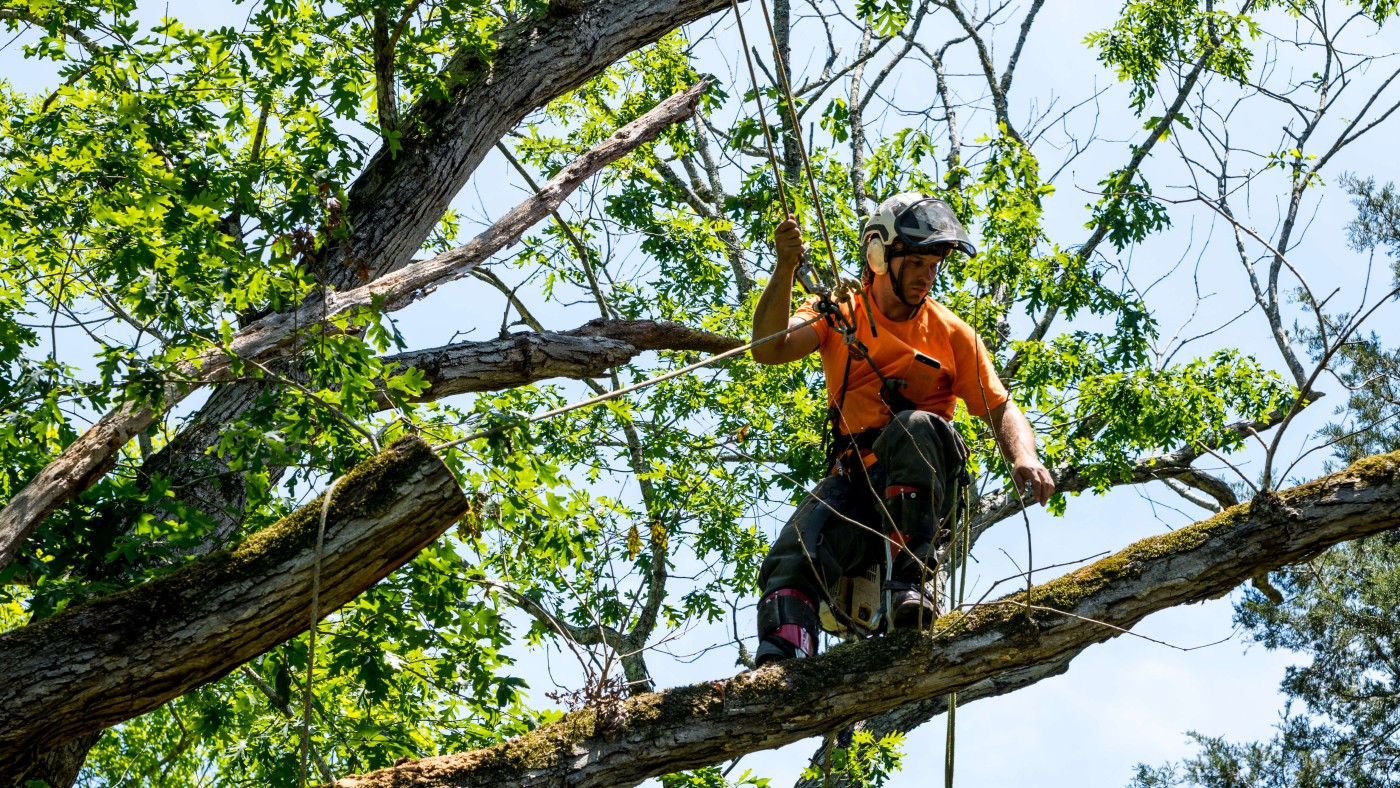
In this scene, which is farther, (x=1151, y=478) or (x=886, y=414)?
(x=1151, y=478)

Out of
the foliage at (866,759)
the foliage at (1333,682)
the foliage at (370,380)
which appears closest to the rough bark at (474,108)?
the foliage at (370,380)

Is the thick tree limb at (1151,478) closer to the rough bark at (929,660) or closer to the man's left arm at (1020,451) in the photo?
the man's left arm at (1020,451)

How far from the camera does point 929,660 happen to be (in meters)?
3.94

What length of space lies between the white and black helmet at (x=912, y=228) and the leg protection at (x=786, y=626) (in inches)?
47.8

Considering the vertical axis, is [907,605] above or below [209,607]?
below

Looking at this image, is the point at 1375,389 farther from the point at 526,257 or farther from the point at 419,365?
the point at 419,365

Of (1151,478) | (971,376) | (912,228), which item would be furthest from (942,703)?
(912,228)

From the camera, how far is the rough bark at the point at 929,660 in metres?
3.77

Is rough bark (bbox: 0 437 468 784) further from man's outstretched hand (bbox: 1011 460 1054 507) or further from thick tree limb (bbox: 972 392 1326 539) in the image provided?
thick tree limb (bbox: 972 392 1326 539)

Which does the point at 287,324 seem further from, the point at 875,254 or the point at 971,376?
the point at 971,376

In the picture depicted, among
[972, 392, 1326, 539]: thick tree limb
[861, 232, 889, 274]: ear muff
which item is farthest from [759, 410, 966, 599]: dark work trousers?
[972, 392, 1326, 539]: thick tree limb

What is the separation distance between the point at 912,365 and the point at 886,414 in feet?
0.63

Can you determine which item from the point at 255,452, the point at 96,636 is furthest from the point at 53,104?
the point at 96,636

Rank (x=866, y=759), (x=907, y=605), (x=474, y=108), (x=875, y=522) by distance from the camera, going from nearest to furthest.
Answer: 1. (x=907, y=605)
2. (x=875, y=522)
3. (x=474, y=108)
4. (x=866, y=759)
